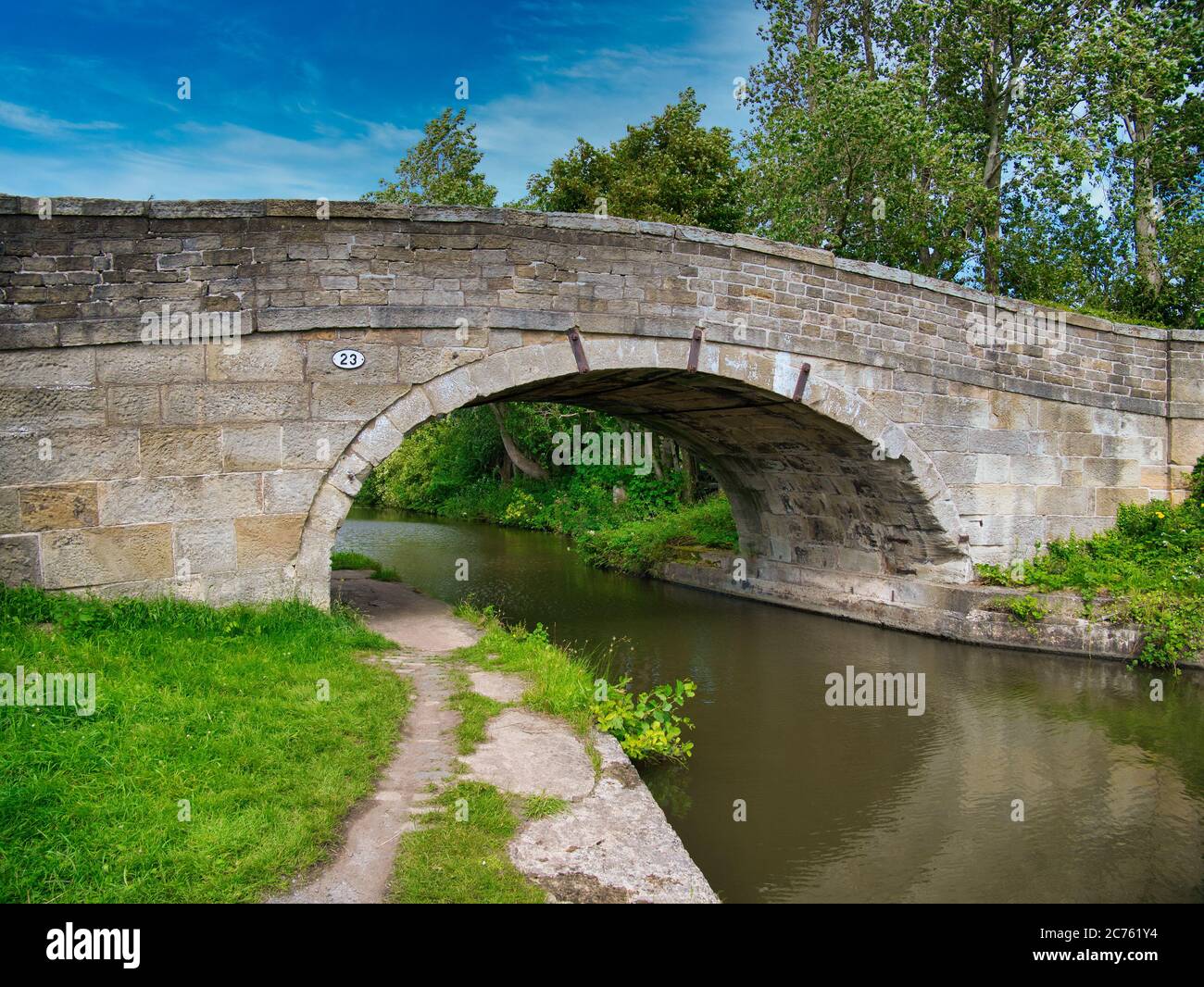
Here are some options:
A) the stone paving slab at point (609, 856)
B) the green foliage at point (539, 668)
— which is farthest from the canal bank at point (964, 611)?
the stone paving slab at point (609, 856)

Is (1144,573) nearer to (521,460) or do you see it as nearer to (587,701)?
(587,701)

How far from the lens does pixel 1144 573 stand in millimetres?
8883

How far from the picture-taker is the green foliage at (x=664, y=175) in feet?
52.3

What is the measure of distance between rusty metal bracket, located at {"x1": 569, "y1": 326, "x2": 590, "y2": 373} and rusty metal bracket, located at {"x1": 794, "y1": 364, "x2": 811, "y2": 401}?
6.99 ft

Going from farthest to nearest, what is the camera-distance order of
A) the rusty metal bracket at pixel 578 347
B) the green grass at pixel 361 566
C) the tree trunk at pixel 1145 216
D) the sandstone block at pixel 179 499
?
the tree trunk at pixel 1145 216
the green grass at pixel 361 566
the rusty metal bracket at pixel 578 347
the sandstone block at pixel 179 499

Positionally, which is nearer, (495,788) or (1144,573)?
(495,788)

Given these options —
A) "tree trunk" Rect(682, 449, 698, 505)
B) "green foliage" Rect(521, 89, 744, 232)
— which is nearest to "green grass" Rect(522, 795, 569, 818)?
"green foliage" Rect(521, 89, 744, 232)

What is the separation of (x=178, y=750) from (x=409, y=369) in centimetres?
367

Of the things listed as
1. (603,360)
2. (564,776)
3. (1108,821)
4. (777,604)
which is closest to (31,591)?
(564,776)

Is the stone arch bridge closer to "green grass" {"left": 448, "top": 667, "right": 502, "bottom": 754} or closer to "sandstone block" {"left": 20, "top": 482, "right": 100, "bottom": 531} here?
"sandstone block" {"left": 20, "top": 482, "right": 100, "bottom": 531}
